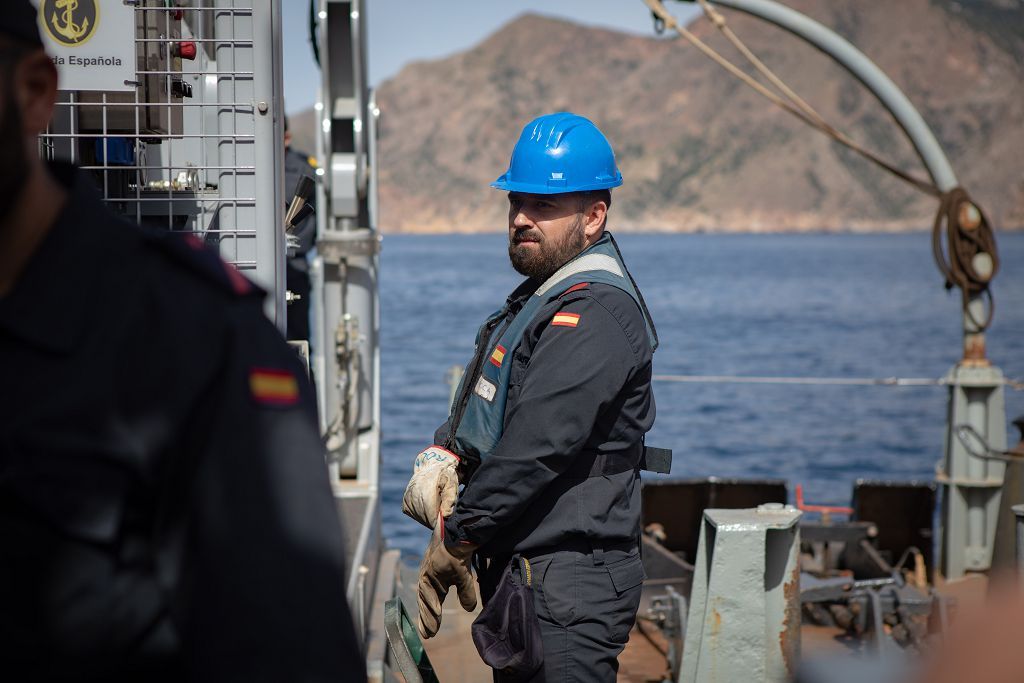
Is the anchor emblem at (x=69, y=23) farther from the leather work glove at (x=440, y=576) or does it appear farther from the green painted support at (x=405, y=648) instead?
the green painted support at (x=405, y=648)

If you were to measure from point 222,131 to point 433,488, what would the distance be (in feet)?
3.79

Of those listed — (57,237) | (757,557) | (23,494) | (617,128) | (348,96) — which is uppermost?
(617,128)

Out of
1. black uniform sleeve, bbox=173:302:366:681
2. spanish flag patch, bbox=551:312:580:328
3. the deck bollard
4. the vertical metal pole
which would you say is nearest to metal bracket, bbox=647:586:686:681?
the deck bollard

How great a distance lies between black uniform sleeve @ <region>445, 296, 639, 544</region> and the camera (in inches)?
123

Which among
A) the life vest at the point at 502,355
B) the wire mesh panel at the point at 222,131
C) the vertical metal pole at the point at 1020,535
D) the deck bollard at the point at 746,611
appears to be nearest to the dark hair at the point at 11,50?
the wire mesh panel at the point at 222,131

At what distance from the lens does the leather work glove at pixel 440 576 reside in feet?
10.8

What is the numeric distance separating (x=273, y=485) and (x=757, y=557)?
301 centimetres

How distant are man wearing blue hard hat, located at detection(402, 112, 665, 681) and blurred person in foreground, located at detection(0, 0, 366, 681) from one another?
1685mm

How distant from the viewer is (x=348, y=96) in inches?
289

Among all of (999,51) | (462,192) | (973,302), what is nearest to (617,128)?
(462,192)

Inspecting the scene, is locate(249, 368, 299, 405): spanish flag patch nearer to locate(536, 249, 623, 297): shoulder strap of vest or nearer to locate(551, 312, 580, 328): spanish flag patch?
locate(551, 312, 580, 328): spanish flag patch

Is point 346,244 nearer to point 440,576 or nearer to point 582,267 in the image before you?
point 582,267

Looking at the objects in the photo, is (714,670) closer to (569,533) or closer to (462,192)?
(569,533)

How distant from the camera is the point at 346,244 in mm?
7328
